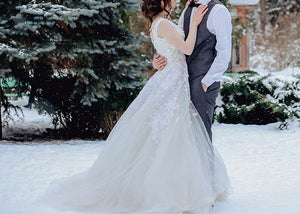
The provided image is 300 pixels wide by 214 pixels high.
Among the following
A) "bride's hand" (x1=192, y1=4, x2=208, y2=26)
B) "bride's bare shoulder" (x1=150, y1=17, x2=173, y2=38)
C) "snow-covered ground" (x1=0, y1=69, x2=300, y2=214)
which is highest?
"bride's hand" (x1=192, y1=4, x2=208, y2=26)

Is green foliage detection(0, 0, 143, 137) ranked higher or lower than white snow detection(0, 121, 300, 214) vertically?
higher

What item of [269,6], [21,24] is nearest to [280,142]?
[21,24]

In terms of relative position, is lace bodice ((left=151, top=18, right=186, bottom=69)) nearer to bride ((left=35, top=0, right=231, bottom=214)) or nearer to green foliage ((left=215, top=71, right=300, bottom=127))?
bride ((left=35, top=0, right=231, bottom=214))

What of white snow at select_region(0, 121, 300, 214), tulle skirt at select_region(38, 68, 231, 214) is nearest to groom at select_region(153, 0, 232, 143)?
tulle skirt at select_region(38, 68, 231, 214)

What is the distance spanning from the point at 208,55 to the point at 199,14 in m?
0.35

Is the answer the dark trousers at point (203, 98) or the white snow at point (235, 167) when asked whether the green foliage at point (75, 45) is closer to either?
the white snow at point (235, 167)

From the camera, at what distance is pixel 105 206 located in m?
4.22

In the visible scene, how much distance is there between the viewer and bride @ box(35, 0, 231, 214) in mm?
4008

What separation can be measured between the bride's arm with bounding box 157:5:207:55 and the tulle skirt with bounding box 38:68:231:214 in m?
0.36

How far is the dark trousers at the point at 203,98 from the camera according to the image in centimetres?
423

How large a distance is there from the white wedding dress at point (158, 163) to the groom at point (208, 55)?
8cm

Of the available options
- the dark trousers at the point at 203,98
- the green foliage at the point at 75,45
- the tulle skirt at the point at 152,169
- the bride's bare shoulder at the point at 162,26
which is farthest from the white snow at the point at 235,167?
the bride's bare shoulder at the point at 162,26

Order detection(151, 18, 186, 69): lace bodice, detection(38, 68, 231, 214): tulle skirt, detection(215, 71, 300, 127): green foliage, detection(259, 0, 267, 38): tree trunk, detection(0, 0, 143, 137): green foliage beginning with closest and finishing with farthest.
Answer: detection(38, 68, 231, 214): tulle skirt → detection(151, 18, 186, 69): lace bodice → detection(0, 0, 143, 137): green foliage → detection(215, 71, 300, 127): green foliage → detection(259, 0, 267, 38): tree trunk

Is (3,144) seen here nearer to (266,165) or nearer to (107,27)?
(107,27)
